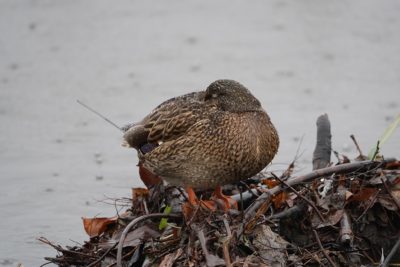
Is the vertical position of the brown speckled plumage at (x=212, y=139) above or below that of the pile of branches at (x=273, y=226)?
above

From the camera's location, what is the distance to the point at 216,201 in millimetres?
5492

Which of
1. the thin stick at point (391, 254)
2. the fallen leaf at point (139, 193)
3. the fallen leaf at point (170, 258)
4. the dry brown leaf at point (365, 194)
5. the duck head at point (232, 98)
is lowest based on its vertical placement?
the fallen leaf at point (139, 193)

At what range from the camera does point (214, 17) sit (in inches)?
428

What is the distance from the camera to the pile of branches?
5035 millimetres

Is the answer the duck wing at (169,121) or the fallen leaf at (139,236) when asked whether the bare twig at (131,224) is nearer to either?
the fallen leaf at (139,236)

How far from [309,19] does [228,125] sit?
17.2ft

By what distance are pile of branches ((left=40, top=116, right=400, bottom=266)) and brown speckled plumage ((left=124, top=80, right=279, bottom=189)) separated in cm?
20

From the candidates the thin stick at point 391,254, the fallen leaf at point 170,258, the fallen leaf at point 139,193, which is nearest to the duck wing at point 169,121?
the fallen leaf at point 139,193

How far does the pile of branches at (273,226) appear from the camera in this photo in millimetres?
5035

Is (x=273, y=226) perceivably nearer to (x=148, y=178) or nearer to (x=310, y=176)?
(x=310, y=176)

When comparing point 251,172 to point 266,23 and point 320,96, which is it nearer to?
point 320,96

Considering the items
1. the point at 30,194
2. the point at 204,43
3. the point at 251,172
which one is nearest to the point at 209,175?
the point at 251,172

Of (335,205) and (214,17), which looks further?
(214,17)

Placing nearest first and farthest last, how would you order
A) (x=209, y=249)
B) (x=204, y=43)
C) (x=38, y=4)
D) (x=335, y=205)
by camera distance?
(x=209, y=249)
(x=335, y=205)
(x=204, y=43)
(x=38, y=4)
